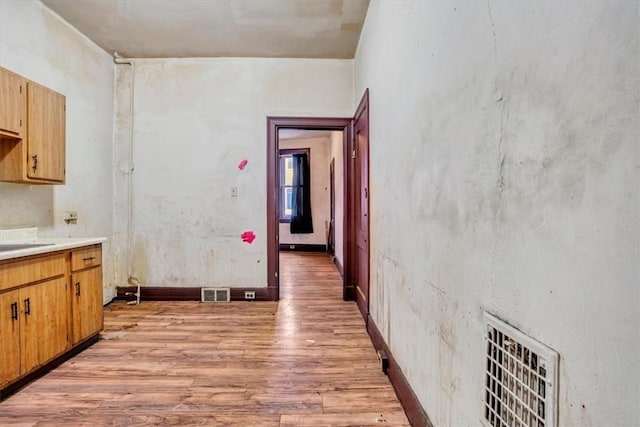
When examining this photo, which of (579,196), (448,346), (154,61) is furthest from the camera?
(154,61)

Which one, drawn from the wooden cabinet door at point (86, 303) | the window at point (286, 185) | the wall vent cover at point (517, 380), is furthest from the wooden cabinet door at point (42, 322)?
the window at point (286, 185)

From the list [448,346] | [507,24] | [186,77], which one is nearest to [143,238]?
[186,77]

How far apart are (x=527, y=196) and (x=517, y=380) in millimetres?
464

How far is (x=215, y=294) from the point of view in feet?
13.7

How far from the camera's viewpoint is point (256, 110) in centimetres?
420


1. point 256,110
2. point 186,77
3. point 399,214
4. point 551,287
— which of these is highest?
point 186,77

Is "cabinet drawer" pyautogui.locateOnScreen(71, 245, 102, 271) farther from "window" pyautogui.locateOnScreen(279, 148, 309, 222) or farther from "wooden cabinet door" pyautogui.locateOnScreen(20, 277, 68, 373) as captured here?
"window" pyautogui.locateOnScreen(279, 148, 309, 222)

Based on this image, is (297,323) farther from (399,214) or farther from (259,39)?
(259,39)

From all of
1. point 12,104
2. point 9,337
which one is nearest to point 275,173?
point 12,104

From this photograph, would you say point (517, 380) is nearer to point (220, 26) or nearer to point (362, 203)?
point (362, 203)

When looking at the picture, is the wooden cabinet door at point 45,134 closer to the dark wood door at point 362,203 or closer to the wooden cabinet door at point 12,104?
the wooden cabinet door at point 12,104

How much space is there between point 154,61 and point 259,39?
4.54ft

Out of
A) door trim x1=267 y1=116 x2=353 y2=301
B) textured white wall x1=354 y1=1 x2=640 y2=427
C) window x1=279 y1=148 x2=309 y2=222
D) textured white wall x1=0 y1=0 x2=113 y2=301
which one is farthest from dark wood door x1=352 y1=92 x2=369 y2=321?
window x1=279 y1=148 x2=309 y2=222

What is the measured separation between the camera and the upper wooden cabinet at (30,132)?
2402 millimetres
